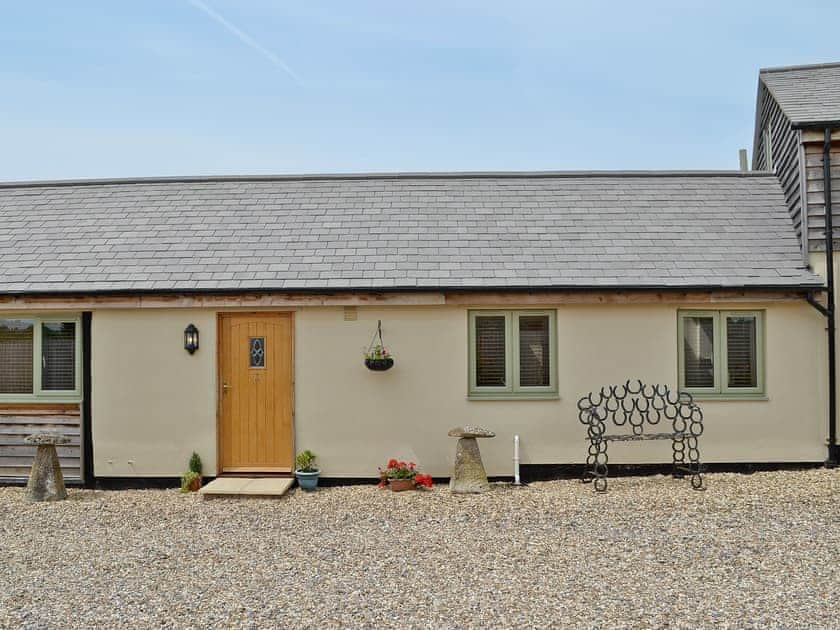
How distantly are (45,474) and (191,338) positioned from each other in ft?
7.96

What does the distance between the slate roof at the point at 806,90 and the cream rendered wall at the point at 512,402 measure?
289 cm

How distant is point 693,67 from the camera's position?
16.5m

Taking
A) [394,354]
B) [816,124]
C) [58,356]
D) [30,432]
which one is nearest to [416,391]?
[394,354]

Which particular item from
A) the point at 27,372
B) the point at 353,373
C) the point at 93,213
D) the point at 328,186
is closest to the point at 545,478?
the point at 353,373

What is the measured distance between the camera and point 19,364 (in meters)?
9.01

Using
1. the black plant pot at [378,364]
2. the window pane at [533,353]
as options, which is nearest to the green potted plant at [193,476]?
the black plant pot at [378,364]

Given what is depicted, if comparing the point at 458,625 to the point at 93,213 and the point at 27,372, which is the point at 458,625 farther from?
the point at 93,213

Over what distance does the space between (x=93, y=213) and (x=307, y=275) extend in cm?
455

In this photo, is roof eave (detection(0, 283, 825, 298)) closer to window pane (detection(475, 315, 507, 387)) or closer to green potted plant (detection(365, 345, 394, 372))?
window pane (detection(475, 315, 507, 387))

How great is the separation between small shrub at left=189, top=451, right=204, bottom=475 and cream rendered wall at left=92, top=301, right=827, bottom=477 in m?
0.09

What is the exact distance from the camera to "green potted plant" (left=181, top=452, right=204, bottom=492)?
8508 mm

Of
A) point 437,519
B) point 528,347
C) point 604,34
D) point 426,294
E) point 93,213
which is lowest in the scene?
point 437,519

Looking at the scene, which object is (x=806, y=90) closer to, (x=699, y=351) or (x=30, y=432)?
(x=699, y=351)

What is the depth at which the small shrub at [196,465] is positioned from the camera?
8.68m
